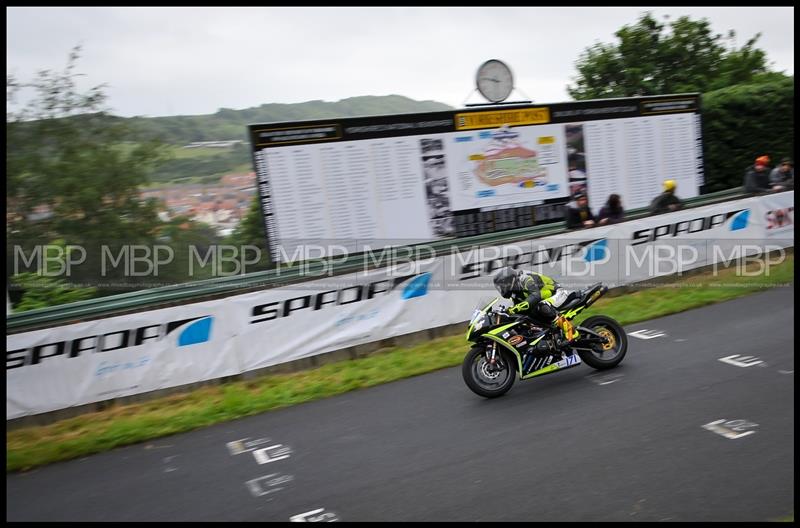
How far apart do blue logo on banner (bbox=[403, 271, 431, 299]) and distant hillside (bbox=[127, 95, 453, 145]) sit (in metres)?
3.45

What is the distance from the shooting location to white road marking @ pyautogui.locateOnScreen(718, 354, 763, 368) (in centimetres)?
827

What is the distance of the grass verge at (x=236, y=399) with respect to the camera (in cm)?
797

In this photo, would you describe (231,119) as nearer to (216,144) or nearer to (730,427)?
(216,144)

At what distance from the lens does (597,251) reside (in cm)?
1200

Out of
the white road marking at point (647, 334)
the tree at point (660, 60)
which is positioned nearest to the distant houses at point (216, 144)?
the white road marking at point (647, 334)

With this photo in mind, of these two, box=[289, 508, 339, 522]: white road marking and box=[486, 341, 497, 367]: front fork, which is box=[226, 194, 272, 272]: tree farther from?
box=[289, 508, 339, 522]: white road marking

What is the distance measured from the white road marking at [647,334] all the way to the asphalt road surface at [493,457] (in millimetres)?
733

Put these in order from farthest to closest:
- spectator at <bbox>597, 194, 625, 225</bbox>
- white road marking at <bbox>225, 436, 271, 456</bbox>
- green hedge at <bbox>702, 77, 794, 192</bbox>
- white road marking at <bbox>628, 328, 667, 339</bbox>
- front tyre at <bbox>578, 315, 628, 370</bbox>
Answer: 1. green hedge at <bbox>702, 77, 794, 192</bbox>
2. spectator at <bbox>597, 194, 625, 225</bbox>
3. white road marking at <bbox>628, 328, 667, 339</bbox>
4. front tyre at <bbox>578, 315, 628, 370</bbox>
5. white road marking at <bbox>225, 436, 271, 456</bbox>

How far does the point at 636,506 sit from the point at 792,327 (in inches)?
235

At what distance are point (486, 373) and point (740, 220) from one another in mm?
7880

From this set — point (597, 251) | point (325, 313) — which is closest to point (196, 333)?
point (325, 313)

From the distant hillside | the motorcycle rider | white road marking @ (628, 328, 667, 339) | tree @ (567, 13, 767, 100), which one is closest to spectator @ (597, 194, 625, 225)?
white road marking @ (628, 328, 667, 339)

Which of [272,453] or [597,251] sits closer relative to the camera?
[272,453]

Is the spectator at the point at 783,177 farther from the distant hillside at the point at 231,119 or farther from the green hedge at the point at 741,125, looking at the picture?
the distant hillside at the point at 231,119
